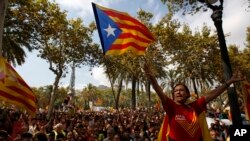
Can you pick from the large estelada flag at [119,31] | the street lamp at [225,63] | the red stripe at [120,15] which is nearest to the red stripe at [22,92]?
the large estelada flag at [119,31]

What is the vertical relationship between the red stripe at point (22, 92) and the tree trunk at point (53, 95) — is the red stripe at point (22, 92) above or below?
below

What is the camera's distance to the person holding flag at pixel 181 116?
444 cm

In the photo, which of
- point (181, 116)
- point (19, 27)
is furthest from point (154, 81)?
point (19, 27)

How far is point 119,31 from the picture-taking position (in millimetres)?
9461

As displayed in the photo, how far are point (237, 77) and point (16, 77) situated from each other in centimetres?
428

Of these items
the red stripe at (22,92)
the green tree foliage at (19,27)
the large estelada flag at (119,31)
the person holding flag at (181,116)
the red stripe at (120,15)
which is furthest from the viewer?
the green tree foliage at (19,27)

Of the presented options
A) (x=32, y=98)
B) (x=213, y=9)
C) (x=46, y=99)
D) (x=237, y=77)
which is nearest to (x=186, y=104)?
(x=237, y=77)

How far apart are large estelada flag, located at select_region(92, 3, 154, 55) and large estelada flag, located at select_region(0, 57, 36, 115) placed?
221 cm

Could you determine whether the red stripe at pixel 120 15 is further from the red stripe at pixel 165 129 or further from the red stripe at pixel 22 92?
the red stripe at pixel 165 129

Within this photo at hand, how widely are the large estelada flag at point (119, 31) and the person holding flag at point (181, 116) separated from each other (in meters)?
4.56

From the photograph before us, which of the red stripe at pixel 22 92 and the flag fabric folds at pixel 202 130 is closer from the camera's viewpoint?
the flag fabric folds at pixel 202 130

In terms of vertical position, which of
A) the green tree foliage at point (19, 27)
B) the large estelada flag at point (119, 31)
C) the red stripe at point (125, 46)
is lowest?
the red stripe at point (125, 46)

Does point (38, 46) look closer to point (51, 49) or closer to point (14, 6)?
point (51, 49)

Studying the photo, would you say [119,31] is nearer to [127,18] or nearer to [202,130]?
[127,18]
